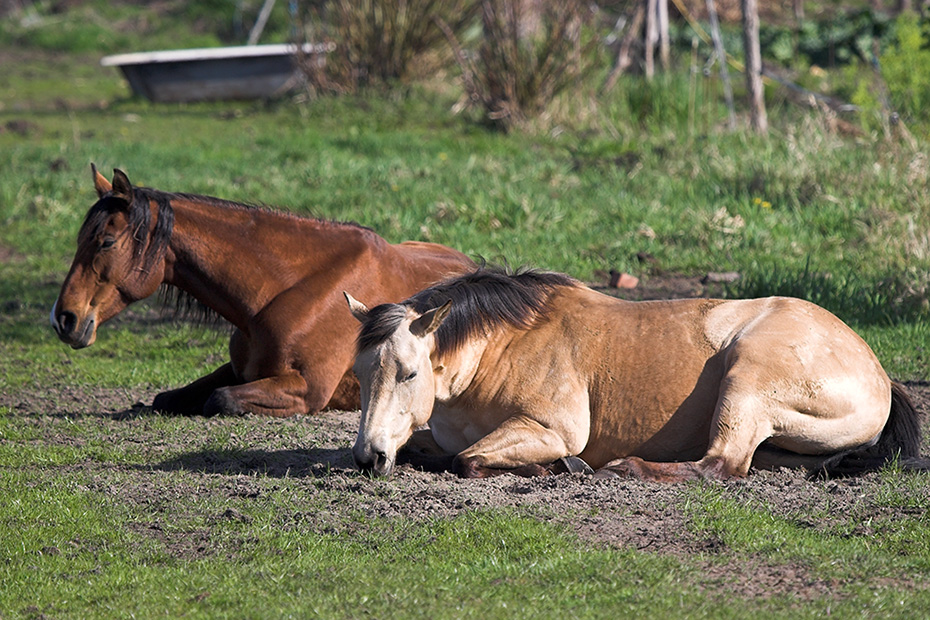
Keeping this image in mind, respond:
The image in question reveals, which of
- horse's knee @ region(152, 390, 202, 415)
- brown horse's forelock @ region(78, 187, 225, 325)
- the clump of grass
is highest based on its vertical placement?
brown horse's forelock @ region(78, 187, 225, 325)

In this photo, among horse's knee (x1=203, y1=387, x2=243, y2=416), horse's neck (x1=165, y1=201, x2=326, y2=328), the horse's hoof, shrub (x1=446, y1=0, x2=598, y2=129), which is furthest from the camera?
shrub (x1=446, y1=0, x2=598, y2=129)

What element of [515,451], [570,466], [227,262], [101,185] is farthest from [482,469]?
[101,185]

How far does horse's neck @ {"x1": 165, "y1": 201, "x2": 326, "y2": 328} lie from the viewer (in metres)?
6.33

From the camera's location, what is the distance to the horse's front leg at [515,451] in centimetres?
491

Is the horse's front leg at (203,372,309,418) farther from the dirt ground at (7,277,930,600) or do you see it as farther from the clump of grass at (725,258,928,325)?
the clump of grass at (725,258,928,325)

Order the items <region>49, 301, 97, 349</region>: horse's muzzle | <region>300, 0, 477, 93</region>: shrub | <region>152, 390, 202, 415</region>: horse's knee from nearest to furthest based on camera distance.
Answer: <region>49, 301, 97, 349</region>: horse's muzzle → <region>152, 390, 202, 415</region>: horse's knee → <region>300, 0, 477, 93</region>: shrub

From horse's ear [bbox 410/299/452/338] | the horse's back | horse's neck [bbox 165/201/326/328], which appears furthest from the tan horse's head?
horse's neck [bbox 165/201/326/328]

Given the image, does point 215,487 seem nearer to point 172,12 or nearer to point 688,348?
point 688,348

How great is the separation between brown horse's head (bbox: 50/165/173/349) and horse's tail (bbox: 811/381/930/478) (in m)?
3.79

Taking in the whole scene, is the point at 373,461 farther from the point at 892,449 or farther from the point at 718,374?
the point at 892,449

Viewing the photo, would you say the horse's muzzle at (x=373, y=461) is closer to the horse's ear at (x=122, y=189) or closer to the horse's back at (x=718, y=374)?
the horse's back at (x=718, y=374)

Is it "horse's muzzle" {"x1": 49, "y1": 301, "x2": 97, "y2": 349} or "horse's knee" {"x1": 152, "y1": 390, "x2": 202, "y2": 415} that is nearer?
"horse's muzzle" {"x1": 49, "y1": 301, "x2": 97, "y2": 349}

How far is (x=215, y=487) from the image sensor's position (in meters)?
4.84

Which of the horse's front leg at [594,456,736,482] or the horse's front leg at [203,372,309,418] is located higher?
the horse's front leg at [594,456,736,482]
